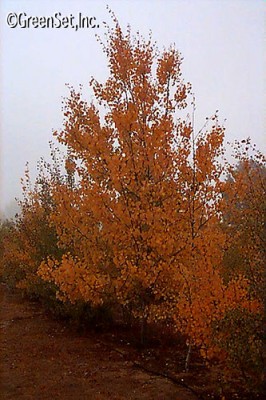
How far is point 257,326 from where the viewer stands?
208 inches

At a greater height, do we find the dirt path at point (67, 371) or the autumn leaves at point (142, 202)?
the autumn leaves at point (142, 202)

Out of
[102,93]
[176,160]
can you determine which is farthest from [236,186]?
[102,93]

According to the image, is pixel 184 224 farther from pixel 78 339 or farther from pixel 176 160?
pixel 78 339

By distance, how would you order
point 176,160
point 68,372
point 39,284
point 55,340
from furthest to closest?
point 39,284 → point 55,340 → point 176,160 → point 68,372

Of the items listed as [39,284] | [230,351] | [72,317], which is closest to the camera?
[230,351]

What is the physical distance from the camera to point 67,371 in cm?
688

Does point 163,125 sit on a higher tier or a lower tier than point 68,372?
higher

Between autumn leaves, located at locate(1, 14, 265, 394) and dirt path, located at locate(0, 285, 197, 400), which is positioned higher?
autumn leaves, located at locate(1, 14, 265, 394)

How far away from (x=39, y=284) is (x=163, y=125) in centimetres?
583

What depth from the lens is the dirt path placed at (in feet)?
19.5

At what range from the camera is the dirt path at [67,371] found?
5949mm

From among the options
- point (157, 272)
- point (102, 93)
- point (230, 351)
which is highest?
point (102, 93)

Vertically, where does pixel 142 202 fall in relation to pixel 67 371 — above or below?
above

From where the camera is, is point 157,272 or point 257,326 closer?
point 257,326
